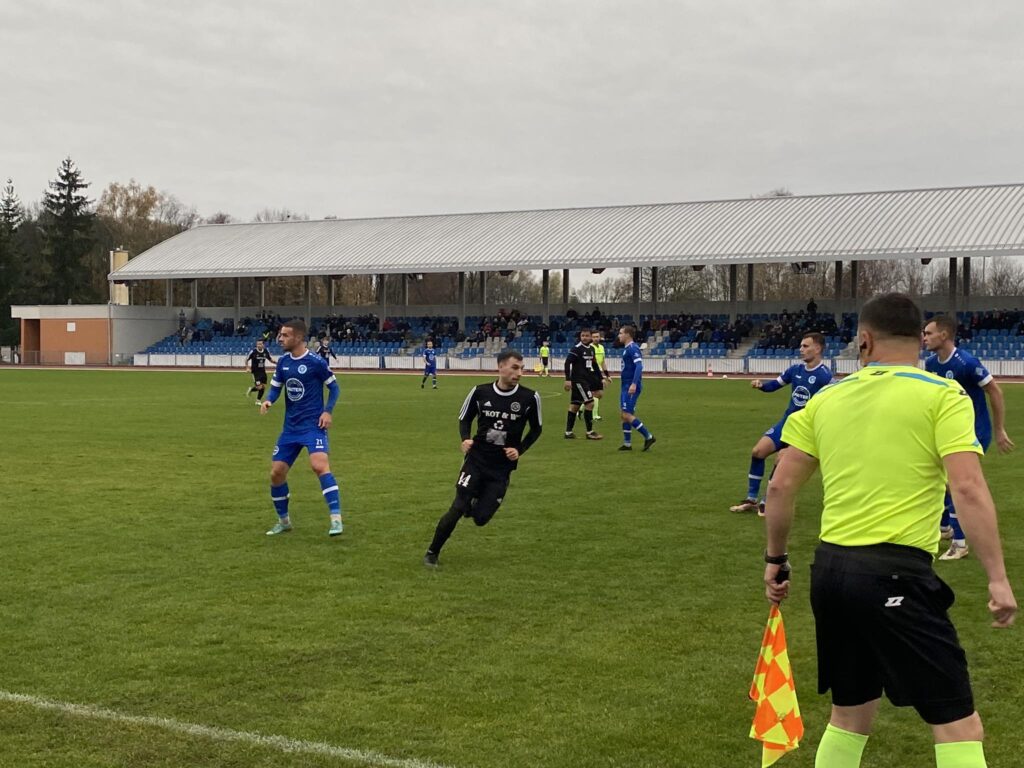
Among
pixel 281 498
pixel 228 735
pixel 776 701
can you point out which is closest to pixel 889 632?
pixel 776 701

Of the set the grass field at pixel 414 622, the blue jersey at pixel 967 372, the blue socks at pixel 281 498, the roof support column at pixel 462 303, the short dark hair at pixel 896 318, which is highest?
the roof support column at pixel 462 303

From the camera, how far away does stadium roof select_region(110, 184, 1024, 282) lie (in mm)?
52500

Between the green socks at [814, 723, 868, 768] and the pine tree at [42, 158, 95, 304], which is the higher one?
the pine tree at [42, 158, 95, 304]

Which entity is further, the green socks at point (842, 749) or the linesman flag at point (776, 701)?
the linesman flag at point (776, 701)

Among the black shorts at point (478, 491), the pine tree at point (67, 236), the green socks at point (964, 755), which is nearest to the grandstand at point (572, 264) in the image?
the pine tree at point (67, 236)

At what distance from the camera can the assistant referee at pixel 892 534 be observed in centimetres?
365

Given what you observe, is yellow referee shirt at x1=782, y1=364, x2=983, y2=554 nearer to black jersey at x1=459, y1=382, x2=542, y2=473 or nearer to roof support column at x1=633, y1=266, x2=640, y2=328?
black jersey at x1=459, y1=382, x2=542, y2=473

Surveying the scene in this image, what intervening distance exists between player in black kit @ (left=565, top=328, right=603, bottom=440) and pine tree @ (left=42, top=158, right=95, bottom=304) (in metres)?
78.7

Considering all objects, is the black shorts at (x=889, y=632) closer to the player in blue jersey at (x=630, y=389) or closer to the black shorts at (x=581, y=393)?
the player in blue jersey at (x=630, y=389)

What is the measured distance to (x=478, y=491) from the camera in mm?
9305

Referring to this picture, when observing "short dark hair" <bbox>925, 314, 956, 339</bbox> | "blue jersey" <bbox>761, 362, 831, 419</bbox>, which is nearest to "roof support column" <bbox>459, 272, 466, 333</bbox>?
"blue jersey" <bbox>761, 362, 831, 419</bbox>

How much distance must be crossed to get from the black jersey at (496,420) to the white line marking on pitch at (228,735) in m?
4.27

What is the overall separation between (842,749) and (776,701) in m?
0.48

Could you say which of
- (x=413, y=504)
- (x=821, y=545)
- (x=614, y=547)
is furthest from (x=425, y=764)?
(x=413, y=504)
